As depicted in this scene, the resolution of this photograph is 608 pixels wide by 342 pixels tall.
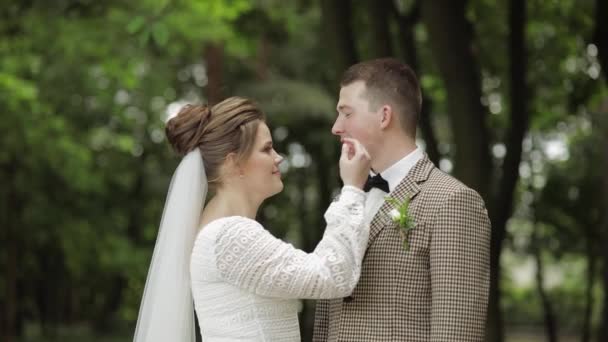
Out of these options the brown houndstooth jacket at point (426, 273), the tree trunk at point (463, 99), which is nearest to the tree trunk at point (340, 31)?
the tree trunk at point (463, 99)

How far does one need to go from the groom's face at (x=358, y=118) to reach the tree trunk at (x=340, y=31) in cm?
625

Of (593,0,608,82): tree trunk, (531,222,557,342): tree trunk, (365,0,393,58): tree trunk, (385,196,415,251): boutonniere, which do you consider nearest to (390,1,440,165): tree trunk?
(365,0,393,58): tree trunk

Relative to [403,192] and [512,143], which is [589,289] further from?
[403,192]

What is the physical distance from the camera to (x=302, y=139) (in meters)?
20.1

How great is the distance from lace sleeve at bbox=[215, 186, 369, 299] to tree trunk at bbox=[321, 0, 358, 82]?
6.35 meters

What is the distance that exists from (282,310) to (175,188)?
71 cm

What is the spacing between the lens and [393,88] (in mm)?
3902

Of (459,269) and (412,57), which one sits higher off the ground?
(412,57)

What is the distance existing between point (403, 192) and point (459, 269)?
1.47ft

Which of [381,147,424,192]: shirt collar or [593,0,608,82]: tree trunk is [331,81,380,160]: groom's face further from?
[593,0,608,82]: tree trunk

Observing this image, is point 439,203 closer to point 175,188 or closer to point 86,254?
point 175,188

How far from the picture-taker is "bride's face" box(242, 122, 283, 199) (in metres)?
4.15

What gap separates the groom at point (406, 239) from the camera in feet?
11.8

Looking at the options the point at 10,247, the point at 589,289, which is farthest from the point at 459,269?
the point at 10,247
